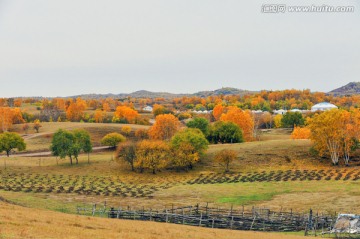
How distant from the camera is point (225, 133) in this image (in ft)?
416

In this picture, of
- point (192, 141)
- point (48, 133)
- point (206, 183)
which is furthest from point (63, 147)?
point (48, 133)

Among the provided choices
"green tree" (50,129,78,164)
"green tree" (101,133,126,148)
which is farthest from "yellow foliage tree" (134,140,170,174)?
"green tree" (101,133,126,148)

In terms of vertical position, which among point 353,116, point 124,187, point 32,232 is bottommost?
point 124,187

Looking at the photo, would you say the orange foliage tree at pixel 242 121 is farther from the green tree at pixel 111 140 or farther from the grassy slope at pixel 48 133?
the grassy slope at pixel 48 133

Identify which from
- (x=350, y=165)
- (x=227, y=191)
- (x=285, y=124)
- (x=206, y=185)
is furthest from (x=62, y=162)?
(x=285, y=124)

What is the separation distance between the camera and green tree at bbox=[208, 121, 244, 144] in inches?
4980

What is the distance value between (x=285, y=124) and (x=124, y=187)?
399 ft

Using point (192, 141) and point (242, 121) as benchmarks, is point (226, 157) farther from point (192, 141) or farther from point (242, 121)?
point (242, 121)

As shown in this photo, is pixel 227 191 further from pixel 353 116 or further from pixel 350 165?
pixel 353 116

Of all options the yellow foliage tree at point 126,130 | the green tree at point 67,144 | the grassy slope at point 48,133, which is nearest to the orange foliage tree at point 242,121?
the yellow foliage tree at point 126,130

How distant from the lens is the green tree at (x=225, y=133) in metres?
126

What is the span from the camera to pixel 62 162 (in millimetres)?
106812

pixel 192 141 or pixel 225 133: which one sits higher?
pixel 225 133

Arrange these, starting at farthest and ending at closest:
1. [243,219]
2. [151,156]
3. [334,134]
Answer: [334,134] → [151,156] → [243,219]
